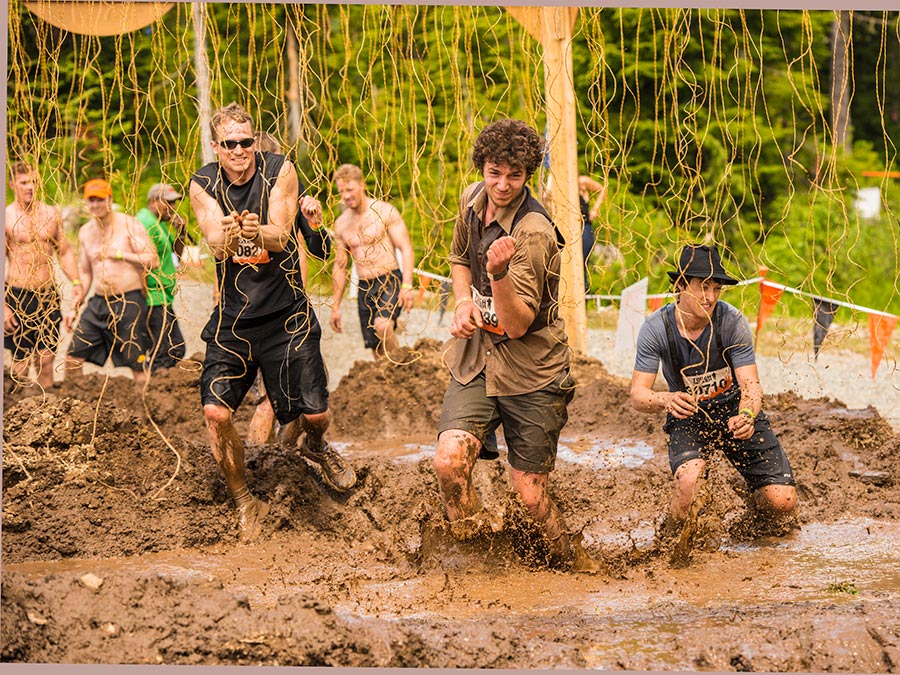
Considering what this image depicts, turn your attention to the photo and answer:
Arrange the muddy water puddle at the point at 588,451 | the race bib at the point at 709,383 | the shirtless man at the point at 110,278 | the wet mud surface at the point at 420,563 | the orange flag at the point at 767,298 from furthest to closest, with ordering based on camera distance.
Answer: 1. the orange flag at the point at 767,298
2. the shirtless man at the point at 110,278
3. the muddy water puddle at the point at 588,451
4. the race bib at the point at 709,383
5. the wet mud surface at the point at 420,563

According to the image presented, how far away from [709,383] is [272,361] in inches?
93.1

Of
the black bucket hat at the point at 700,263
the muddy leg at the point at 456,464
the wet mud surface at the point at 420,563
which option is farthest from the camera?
the black bucket hat at the point at 700,263

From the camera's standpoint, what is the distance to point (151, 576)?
482cm

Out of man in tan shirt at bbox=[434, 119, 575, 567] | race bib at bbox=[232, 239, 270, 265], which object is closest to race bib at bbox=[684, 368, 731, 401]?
man in tan shirt at bbox=[434, 119, 575, 567]

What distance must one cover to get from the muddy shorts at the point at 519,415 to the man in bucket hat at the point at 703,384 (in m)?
0.69

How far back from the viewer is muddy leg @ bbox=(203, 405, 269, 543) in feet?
19.9

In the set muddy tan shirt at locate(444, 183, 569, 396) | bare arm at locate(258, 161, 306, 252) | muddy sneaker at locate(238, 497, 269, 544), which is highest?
bare arm at locate(258, 161, 306, 252)

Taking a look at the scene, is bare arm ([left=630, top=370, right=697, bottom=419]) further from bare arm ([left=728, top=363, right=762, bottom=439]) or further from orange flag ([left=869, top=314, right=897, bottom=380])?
orange flag ([left=869, top=314, right=897, bottom=380])

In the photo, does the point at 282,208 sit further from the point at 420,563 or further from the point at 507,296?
the point at 420,563

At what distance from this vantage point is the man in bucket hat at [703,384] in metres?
5.82

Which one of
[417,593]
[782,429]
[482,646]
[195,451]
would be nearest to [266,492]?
[195,451]

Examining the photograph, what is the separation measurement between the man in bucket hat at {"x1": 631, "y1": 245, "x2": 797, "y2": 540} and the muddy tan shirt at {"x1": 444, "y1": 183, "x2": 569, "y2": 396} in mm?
719

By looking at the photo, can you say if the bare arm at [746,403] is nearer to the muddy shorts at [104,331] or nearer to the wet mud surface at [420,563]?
the wet mud surface at [420,563]

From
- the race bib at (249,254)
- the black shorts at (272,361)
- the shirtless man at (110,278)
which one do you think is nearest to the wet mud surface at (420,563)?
the black shorts at (272,361)
